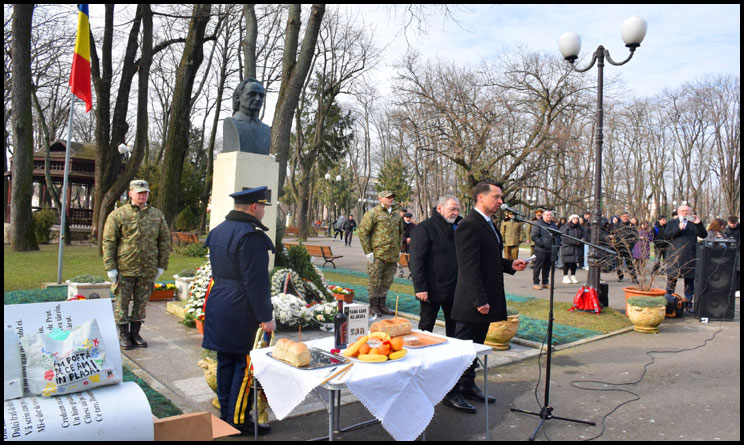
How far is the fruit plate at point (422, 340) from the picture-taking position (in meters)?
3.96

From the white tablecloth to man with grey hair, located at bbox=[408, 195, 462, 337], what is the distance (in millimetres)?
2028

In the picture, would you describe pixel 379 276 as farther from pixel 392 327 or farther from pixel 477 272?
pixel 392 327

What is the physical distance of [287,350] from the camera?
3.56 meters

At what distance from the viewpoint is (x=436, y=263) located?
587 centimetres

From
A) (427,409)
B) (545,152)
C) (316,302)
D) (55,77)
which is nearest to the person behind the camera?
(427,409)

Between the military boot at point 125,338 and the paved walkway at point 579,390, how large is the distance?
183 millimetres

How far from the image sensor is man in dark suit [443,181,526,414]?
4742 millimetres

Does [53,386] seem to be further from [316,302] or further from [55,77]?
[55,77]

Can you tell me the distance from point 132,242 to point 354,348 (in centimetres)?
414

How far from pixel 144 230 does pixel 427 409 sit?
15.4 ft

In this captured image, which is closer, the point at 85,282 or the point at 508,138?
the point at 85,282

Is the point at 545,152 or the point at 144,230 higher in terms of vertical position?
the point at 545,152

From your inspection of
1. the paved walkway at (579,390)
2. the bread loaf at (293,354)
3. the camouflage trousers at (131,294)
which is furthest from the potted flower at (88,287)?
the bread loaf at (293,354)

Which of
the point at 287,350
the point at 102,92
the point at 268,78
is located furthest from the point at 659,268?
the point at 268,78
